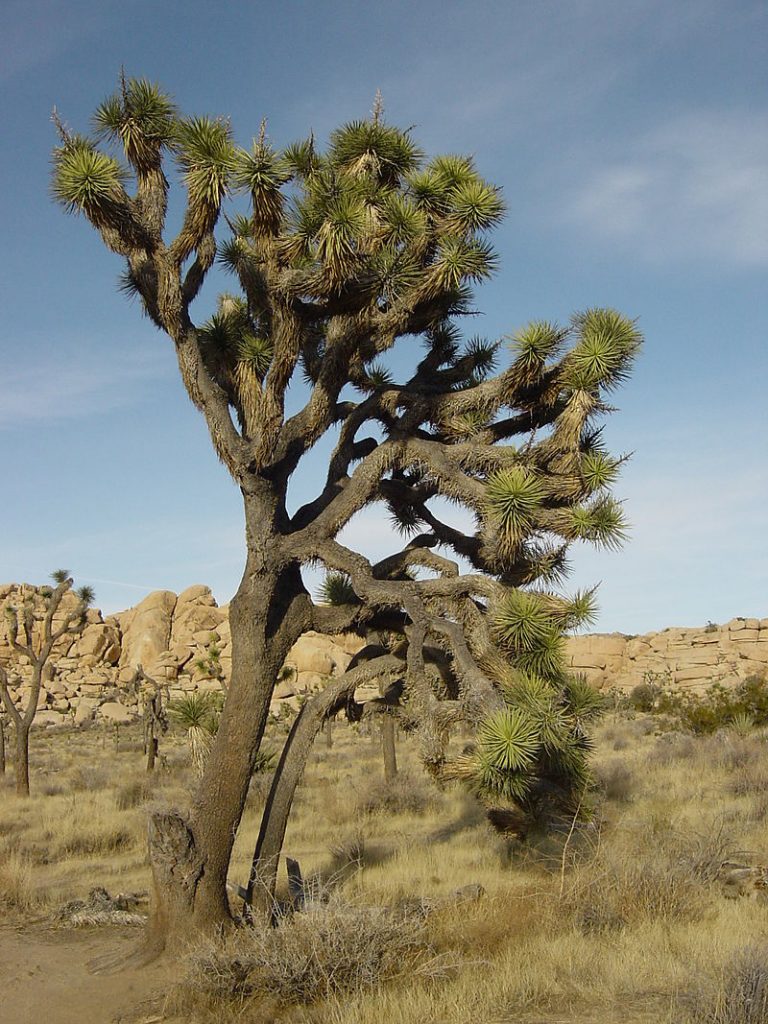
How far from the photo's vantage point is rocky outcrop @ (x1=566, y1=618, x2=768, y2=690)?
43375 millimetres

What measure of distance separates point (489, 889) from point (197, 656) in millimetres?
44894

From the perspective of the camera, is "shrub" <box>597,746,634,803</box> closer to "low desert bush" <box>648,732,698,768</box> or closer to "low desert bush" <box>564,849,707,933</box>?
"low desert bush" <box>648,732,698,768</box>

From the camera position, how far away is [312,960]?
5531 mm

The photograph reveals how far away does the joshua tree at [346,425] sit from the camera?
7.23m

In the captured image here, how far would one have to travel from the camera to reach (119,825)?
12750 millimetres

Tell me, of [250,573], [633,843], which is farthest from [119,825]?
[633,843]

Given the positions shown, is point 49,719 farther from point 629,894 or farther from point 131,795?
point 629,894

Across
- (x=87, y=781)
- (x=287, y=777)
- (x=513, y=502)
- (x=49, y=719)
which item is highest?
(x=513, y=502)

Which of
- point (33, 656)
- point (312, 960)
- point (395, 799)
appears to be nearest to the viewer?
point (312, 960)

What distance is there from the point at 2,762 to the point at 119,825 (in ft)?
29.8

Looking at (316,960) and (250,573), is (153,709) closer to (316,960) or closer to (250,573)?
(250,573)

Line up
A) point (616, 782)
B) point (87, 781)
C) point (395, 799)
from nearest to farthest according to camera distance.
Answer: point (616, 782) → point (395, 799) → point (87, 781)

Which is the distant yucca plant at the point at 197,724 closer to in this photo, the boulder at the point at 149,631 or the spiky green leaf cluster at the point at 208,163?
the spiky green leaf cluster at the point at 208,163

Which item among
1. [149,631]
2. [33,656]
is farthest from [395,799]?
[149,631]
